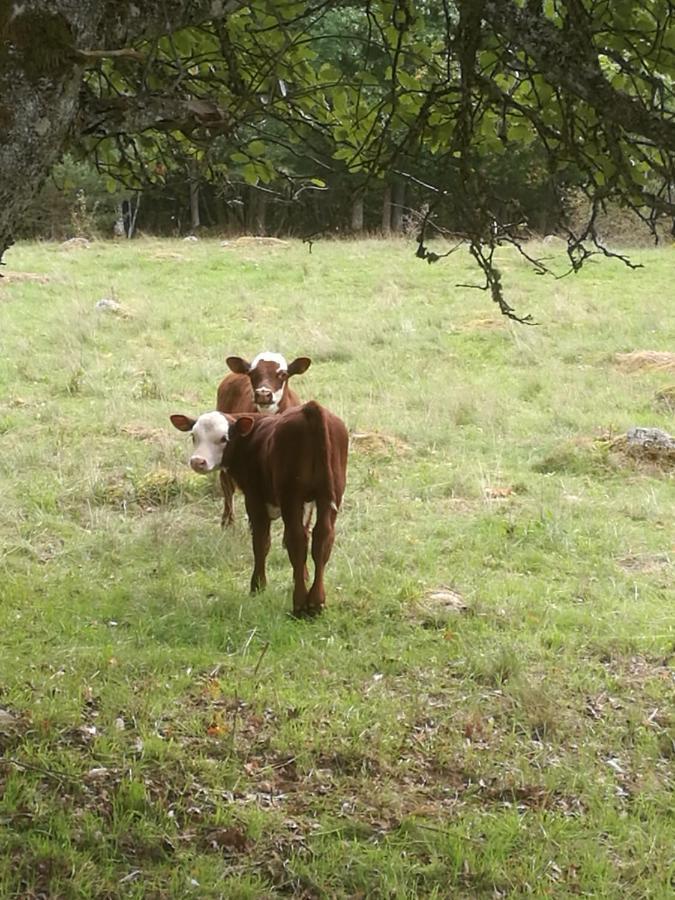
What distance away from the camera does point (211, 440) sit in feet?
20.7

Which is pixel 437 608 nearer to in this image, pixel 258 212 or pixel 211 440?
pixel 211 440

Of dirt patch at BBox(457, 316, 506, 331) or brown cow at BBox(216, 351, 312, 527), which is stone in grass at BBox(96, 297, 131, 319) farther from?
brown cow at BBox(216, 351, 312, 527)

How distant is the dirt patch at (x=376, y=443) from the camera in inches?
383

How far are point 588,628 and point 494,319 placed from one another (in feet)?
34.8

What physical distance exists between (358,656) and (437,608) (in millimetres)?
844

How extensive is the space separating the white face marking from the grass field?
85cm

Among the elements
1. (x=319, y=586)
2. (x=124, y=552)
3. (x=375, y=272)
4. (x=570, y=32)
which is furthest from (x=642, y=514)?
(x=375, y=272)

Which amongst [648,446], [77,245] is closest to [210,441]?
[648,446]

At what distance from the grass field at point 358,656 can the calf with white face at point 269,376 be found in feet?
3.16

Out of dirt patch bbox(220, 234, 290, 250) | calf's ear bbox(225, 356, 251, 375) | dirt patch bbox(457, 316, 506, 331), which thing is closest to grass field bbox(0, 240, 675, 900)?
calf's ear bbox(225, 356, 251, 375)

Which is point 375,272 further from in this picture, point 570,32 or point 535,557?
point 570,32

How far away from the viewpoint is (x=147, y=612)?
599 centimetres

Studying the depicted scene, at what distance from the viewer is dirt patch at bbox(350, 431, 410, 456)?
9727mm

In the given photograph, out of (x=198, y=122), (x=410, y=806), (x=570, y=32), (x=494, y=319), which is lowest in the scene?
(x=410, y=806)
